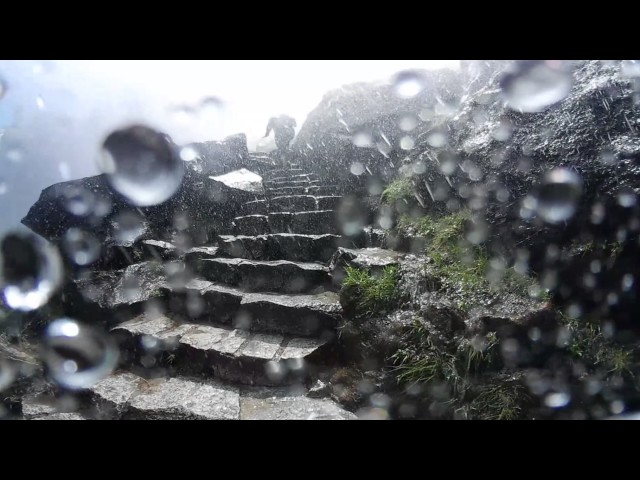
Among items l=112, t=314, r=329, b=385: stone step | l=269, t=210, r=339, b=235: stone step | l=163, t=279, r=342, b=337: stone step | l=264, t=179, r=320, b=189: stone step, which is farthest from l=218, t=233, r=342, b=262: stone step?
l=264, t=179, r=320, b=189: stone step

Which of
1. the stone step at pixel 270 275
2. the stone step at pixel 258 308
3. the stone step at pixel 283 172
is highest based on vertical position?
the stone step at pixel 283 172

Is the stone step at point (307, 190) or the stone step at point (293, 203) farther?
the stone step at point (307, 190)

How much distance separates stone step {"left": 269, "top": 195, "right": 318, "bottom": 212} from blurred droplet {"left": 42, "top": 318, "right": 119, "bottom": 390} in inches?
163

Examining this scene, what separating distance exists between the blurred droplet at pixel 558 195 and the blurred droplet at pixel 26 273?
26.8ft

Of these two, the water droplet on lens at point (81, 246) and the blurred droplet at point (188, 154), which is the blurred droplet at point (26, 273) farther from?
the blurred droplet at point (188, 154)

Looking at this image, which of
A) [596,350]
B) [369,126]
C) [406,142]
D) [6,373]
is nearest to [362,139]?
[369,126]

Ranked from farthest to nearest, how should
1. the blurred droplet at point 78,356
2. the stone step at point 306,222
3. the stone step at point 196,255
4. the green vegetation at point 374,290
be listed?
the stone step at point 306,222 → the stone step at point 196,255 → the blurred droplet at point 78,356 → the green vegetation at point 374,290

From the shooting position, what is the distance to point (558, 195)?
11.0 feet

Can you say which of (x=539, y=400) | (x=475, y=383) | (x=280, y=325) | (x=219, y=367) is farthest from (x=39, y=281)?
(x=539, y=400)

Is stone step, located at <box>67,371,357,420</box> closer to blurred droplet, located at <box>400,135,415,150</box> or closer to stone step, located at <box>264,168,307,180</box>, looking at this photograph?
blurred droplet, located at <box>400,135,415,150</box>

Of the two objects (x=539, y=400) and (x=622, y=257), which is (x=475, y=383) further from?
(x=622, y=257)

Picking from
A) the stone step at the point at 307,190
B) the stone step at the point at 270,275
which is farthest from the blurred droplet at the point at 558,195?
the stone step at the point at 307,190

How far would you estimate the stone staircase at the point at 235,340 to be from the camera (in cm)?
333

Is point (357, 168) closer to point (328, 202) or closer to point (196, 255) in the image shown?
point (328, 202)
